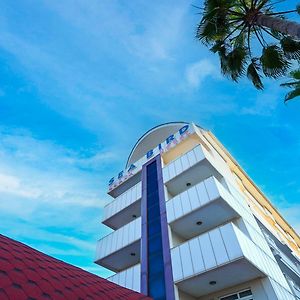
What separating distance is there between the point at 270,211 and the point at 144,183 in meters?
18.8

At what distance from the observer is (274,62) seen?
31.5 ft

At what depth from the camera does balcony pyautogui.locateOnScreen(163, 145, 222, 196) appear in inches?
720

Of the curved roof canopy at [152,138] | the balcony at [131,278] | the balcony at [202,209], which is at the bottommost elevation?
the balcony at [131,278]

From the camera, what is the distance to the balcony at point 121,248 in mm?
18047

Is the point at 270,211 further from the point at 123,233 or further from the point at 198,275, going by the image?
the point at 198,275

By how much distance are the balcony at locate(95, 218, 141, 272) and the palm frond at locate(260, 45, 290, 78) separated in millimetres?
12633

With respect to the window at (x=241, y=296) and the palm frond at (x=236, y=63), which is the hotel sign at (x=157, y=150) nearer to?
the palm frond at (x=236, y=63)

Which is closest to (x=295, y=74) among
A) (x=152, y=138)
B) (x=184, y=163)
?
(x=184, y=163)

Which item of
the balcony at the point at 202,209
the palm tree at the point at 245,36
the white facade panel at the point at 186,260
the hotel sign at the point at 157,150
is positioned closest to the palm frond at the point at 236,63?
the palm tree at the point at 245,36

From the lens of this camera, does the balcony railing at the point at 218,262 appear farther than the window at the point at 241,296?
No

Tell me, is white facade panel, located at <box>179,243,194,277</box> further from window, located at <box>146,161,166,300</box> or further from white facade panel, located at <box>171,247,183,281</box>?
window, located at <box>146,161,166,300</box>

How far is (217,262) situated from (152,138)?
671 inches

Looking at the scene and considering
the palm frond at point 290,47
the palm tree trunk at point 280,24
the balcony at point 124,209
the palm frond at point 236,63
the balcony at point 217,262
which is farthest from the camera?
the balcony at point 124,209

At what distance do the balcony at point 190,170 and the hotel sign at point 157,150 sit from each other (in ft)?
9.98
